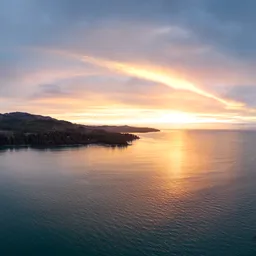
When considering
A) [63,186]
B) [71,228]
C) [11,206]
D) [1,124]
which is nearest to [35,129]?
[1,124]

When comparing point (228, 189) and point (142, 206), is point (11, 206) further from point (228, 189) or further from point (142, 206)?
point (228, 189)

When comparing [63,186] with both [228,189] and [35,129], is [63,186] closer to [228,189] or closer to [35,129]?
[228,189]

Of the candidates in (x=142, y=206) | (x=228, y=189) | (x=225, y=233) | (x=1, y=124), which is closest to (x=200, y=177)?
(x=228, y=189)

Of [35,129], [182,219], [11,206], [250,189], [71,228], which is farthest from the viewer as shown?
[35,129]

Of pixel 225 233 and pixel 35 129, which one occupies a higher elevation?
pixel 35 129

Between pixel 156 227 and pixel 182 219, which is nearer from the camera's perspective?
pixel 156 227

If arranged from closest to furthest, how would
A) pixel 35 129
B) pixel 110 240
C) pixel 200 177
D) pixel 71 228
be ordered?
pixel 110 240, pixel 71 228, pixel 200 177, pixel 35 129
